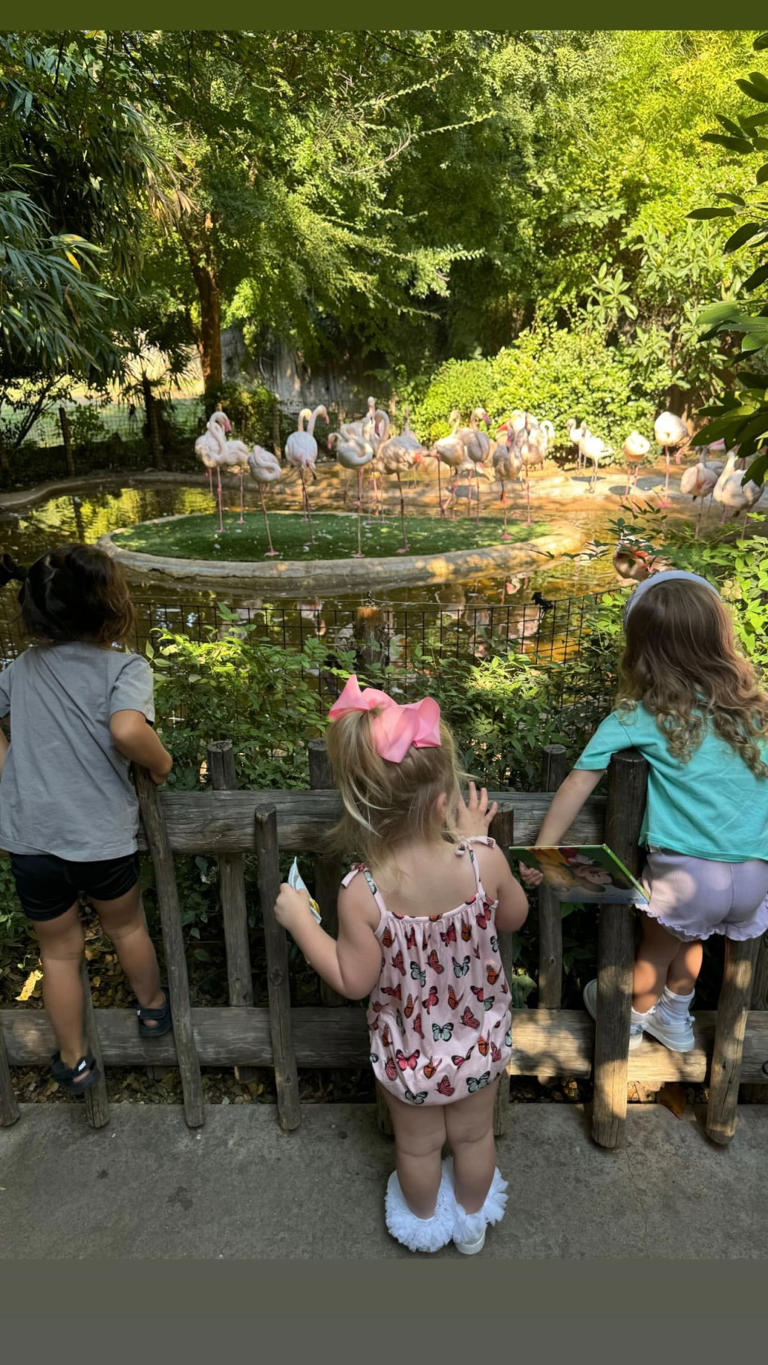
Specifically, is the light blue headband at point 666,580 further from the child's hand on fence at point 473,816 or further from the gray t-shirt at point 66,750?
the gray t-shirt at point 66,750

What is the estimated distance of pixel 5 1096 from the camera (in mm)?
2236

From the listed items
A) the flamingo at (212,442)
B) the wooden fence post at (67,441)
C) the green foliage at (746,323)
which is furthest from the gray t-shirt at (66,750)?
the wooden fence post at (67,441)

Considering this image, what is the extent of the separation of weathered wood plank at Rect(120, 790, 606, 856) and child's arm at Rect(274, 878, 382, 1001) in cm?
36

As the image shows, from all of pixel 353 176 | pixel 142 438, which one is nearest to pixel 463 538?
pixel 353 176

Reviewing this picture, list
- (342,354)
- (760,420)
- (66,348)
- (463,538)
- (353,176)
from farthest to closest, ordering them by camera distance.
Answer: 1. (342,354)
2. (353,176)
3. (463,538)
4. (66,348)
5. (760,420)

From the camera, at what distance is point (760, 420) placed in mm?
1574

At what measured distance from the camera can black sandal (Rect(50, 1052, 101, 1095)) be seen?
2152 millimetres

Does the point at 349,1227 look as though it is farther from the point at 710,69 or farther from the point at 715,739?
the point at 710,69

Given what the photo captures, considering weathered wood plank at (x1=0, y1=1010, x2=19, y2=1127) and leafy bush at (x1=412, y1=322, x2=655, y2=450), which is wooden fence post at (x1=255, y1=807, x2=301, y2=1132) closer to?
weathered wood plank at (x1=0, y1=1010, x2=19, y2=1127)

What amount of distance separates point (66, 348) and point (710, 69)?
13489 mm

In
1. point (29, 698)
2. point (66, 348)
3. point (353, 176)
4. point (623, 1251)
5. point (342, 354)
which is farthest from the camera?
point (342, 354)

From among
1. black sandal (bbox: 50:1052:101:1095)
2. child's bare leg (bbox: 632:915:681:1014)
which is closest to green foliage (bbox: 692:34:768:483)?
child's bare leg (bbox: 632:915:681:1014)

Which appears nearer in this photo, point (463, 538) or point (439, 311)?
point (463, 538)

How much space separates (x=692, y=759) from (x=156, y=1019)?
147 centimetres
